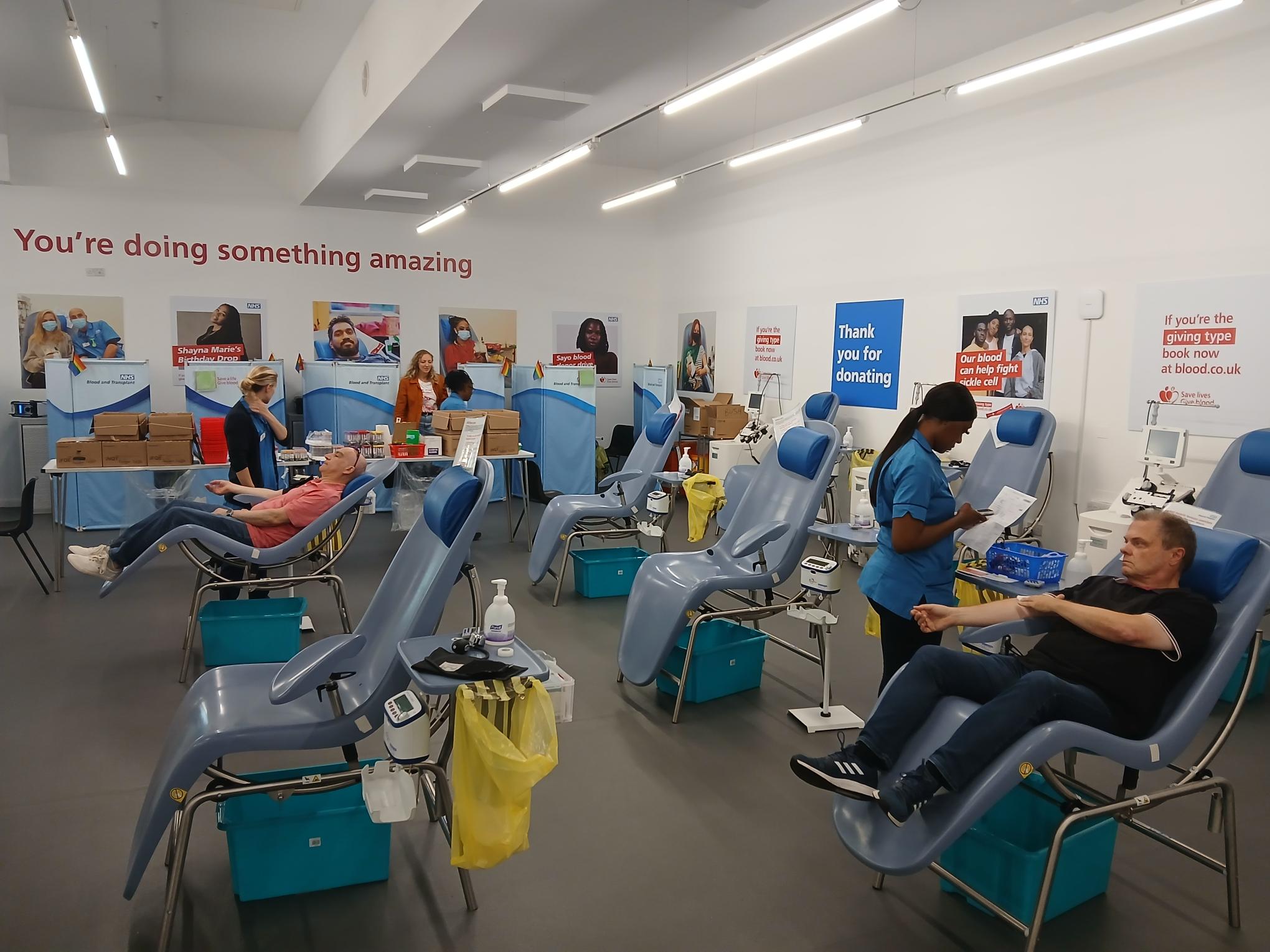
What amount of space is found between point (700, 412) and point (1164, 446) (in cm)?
451

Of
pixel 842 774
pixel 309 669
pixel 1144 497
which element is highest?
pixel 1144 497

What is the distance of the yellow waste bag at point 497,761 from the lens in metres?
2.12

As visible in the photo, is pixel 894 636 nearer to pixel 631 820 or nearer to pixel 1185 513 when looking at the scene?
pixel 631 820

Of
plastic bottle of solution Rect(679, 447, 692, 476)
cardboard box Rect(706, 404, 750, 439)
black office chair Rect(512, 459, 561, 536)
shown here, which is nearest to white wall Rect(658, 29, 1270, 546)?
cardboard box Rect(706, 404, 750, 439)

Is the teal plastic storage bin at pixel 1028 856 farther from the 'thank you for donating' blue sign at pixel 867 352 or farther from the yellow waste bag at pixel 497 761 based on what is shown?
the 'thank you for donating' blue sign at pixel 867 352

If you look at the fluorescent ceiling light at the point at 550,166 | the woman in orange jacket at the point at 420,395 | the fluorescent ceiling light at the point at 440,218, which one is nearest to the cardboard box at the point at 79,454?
the woman in orange jacket at the point at 420,395

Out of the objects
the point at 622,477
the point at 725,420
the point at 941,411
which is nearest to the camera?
the point at 941,411

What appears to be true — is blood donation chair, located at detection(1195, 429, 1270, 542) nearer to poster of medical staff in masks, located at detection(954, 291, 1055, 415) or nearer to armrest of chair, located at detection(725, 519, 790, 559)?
poster of medical staff in masks, located at detection(954, 291, 1055, 415)

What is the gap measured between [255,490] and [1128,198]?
18.3 ft

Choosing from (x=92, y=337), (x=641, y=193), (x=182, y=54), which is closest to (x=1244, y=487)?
(x=641, y=193)

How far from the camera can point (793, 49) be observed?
385cm

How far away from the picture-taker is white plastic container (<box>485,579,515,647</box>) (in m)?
2.39

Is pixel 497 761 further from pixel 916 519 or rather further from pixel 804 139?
pixel 804 139

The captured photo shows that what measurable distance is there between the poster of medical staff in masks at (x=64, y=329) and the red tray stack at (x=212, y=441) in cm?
200
